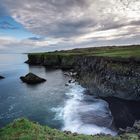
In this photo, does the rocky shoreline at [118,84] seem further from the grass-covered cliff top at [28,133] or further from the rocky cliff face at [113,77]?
the grass-covered cliff top at [28,133]

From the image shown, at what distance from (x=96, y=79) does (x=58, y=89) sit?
1204cm

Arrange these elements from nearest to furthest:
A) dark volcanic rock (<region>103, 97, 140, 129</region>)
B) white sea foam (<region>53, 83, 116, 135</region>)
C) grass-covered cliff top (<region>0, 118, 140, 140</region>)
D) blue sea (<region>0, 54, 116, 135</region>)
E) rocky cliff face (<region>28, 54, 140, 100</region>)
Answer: grass-covered cliff top (<region>0, 118, 140, 140</region>)
white sea foam (<region>53, 83, 116, 135</region>)
dark volcanic rock (<region>103, 97, 140, 129</region>)
blue sea (<region>0, 54, 116, 135</region>)
rocky cliff face (<region>28, 54, 140, 100</region>)

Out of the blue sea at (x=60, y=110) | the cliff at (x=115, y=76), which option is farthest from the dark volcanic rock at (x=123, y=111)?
the cliff at (x=115, y=76)

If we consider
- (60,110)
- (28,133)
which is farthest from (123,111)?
(28,133)

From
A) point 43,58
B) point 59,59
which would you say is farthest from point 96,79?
point 43,58

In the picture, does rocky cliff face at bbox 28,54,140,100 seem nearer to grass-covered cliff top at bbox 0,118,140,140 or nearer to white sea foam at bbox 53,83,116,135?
white sea foam at bbox 53,83,116,135

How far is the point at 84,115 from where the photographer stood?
3694 centimetres

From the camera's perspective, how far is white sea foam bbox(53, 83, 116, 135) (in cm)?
3042

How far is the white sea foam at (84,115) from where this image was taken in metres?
30.4

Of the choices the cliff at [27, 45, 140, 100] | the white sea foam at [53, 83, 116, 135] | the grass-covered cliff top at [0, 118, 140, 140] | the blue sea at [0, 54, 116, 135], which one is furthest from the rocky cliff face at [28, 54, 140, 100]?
the grass-covered cliff top at [0, 118, 140, 140]

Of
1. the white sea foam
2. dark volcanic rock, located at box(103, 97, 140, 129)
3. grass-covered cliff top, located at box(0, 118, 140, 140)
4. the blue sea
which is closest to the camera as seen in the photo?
grass-covered cliff top, located at box(0, 118, 140, 140)

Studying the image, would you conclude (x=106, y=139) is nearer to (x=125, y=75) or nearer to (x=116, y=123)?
(x=116, y=123)

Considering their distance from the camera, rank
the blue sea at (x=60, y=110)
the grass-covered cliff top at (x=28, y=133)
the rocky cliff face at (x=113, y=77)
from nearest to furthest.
A: the grass-covered cliff top at (x=28, y=133)
the blue sea at (x=60, y=110)
the rocky cliff face at (x=113, y=77)

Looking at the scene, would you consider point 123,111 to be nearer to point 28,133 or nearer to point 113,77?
point 113,77
